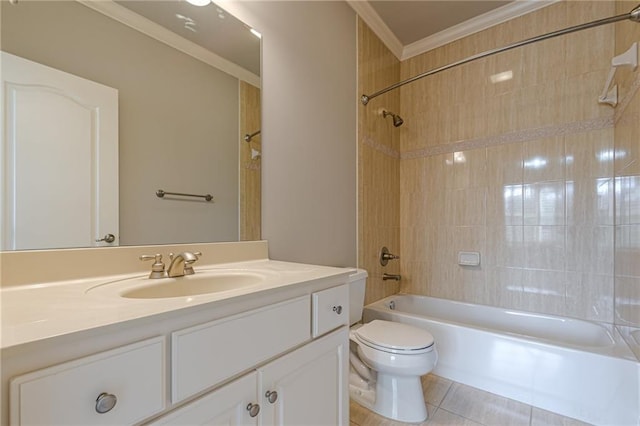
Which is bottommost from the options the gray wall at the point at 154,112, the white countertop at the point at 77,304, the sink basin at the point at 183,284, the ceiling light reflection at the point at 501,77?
the sink basin at the point at 183,284

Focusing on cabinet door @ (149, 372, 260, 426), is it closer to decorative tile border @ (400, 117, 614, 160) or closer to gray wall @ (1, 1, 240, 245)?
gray wall @ (1, 1, 240, 245)

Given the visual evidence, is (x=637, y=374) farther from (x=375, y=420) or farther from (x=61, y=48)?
(x=61, y=48)

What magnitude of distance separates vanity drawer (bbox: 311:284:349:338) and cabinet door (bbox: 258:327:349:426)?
1.3 inches

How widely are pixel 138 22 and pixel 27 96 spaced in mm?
467

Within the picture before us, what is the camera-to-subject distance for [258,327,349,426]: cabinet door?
777 mm

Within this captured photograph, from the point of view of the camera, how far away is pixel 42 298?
643 millimetres

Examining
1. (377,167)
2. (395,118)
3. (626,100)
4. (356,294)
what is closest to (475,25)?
(395,118)

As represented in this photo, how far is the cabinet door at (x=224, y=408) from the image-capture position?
1.92 feet

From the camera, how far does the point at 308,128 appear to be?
168 cm

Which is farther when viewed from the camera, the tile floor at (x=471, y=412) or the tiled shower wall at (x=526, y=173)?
the tiled shower wall at (x=526, y=173)

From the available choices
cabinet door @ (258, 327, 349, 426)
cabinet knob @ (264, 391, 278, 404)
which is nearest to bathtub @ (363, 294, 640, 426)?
cabinet door @ (258, 327, 349, 426)

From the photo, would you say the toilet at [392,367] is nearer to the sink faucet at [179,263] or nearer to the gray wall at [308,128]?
the gray wall at [308,128]

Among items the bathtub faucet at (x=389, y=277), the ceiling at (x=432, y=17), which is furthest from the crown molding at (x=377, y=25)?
the bathtub faucet at (x=389, y=277)

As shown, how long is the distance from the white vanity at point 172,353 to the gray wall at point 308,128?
57 cm
